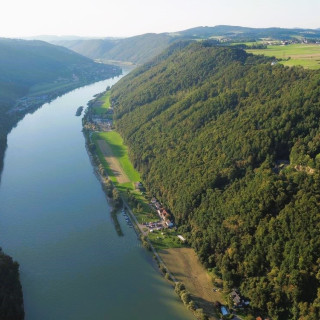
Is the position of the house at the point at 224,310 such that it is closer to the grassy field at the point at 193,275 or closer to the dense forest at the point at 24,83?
the grassy field at the point at 193,275

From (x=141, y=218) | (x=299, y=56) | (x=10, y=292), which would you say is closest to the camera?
(x=10, y=292)

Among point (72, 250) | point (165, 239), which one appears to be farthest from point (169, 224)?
point (72, 250)

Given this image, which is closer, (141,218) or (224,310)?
(224,310)

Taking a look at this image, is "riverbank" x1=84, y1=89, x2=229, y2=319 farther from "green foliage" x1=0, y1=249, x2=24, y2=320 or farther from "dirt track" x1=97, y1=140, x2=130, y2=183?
"green foliage" x1=0, y1=249, x2=24, y2=320

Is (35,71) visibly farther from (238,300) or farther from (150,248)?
(238,300)

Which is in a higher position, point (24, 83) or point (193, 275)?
point (24, 83)

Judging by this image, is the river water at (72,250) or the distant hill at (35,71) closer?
the river water at (72,250)

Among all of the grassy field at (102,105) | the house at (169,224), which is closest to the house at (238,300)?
the house at (169,224)

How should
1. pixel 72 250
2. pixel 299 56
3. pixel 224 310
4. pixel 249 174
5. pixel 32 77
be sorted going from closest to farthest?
pixel 224 310 → pixel 72 250 → pixel 249 174 → pixel 299 56 → pixel 32 77
